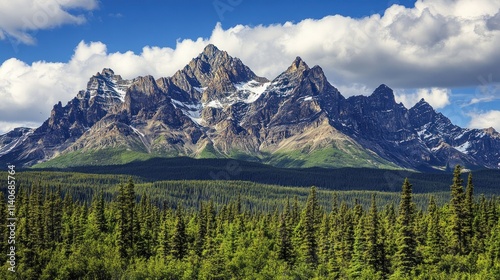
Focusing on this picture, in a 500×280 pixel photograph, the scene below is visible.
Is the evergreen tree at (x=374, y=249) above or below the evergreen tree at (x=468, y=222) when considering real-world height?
below

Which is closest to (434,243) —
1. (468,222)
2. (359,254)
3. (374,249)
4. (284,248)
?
(468,222)

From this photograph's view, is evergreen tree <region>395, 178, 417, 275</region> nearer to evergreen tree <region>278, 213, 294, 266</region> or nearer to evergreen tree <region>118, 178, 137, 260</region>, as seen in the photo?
evergreen tree <region>278, 213, 294, 266</region>

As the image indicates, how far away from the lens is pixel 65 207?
503 ft

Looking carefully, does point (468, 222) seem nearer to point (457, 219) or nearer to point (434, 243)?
point (457, 219)

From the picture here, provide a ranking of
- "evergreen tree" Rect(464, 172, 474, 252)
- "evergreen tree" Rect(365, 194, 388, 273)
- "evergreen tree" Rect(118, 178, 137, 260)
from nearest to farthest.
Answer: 1. "evergreen tree" Rect(365, 194, 388, 273)
2. "evergreen tree" Rect(464, 172, 474, 252)
3. "evergreen tree" Rect(118, 178, 137, 260)

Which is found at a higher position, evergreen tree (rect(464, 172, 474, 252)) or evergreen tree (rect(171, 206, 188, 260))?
evergreen tree (rect(464, 172, 474, 252))

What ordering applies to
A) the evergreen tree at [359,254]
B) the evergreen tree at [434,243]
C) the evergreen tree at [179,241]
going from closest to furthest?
1. the evergreen tree at [434,243]
2. the evergreen tree at [359,254]
3. the evergreen tree at [179,241]

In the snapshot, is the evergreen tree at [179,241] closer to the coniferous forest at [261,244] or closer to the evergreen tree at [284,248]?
the coniferous forest at [261,244]

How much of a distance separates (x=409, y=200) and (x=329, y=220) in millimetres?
40817

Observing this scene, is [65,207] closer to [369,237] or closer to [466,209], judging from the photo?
[369,237]

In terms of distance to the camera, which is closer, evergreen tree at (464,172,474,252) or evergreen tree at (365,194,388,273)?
evergreen tree at (365,194,388,273)

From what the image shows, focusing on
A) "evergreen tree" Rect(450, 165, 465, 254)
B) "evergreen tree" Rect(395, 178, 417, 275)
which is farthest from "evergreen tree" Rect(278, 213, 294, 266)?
"evergreen tree" Rect(450, 165, 465, 254)

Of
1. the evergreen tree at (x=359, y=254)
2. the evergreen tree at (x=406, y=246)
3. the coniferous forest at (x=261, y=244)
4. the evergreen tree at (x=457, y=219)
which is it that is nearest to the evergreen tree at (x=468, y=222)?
the coniferous forest at (x=261, y=244)

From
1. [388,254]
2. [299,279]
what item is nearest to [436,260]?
[388,254]
